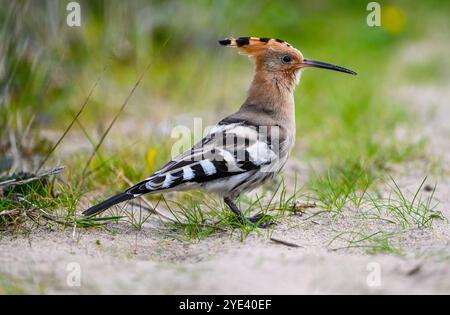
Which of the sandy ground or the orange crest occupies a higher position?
the orange crest

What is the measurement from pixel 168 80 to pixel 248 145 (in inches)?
110

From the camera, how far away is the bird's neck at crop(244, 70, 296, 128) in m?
3.31

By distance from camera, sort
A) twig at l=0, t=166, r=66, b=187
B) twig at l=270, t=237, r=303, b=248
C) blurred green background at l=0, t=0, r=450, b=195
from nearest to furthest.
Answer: twig at l=270, t=237, r=303, b=248 < twig at l=0, t=166, r=66, b=187 < blurred green background at l=0, t=0, r=450, b=195

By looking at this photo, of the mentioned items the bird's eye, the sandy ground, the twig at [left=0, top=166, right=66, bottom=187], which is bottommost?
the sandy ground

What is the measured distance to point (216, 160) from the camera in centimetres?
291

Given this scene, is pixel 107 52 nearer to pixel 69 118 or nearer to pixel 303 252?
pixel 69 118

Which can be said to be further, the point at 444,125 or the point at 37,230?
the point at 444,125

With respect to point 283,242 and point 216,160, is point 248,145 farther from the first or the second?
point 283,242

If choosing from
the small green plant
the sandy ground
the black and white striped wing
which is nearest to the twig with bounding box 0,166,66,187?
the sandy ground

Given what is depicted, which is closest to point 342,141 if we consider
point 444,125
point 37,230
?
point 444,125

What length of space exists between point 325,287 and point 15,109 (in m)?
2.01

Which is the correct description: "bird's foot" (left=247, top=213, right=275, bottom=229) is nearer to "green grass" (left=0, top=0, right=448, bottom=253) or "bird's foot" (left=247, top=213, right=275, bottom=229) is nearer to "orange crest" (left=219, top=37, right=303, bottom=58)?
"green grass" (left=0, top=0, right=448, bottom=253)

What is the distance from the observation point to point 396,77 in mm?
6293

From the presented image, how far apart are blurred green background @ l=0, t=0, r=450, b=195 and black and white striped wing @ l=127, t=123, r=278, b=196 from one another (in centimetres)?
47
